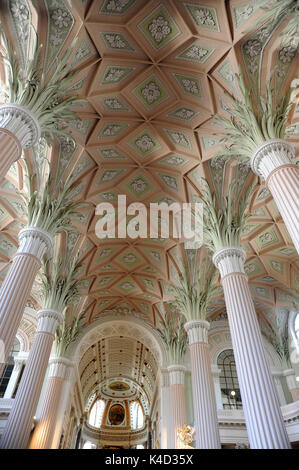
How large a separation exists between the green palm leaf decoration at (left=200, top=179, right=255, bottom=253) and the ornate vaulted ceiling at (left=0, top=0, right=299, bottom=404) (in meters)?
0.72

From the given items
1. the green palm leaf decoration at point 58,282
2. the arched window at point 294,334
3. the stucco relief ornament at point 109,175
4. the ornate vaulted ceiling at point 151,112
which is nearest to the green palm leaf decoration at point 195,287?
the ornate vaulted ceiling at point 151,112

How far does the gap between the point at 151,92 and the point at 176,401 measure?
13316 millimetres

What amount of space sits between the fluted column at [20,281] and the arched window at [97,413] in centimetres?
2842

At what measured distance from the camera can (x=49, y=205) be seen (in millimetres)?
10852

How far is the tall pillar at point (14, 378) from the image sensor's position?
16.8 meters

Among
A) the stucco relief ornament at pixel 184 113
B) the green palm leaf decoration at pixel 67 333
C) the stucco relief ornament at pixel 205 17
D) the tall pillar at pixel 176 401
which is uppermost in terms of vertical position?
the stucco relief ornament at pixel 184 113

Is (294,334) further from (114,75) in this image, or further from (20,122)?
(20,122)

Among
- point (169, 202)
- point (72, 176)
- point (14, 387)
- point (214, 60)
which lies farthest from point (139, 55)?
point (14, 387)

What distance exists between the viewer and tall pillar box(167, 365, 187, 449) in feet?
46.8

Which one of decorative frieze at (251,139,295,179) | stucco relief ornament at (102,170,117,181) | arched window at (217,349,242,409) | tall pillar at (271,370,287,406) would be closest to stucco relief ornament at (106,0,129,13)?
decorative frieze at (251,139,295,179)

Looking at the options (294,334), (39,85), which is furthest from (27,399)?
(294,334)

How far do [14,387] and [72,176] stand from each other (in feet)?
39.3

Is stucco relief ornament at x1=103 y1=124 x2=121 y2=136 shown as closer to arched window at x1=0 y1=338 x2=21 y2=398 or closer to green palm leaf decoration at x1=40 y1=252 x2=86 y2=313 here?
green palm leaf decoration at x1=40 y1=252 x2=86 y2=313

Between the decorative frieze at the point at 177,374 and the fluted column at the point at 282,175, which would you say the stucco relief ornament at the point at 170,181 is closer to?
the fluted column at the point at 282,175
